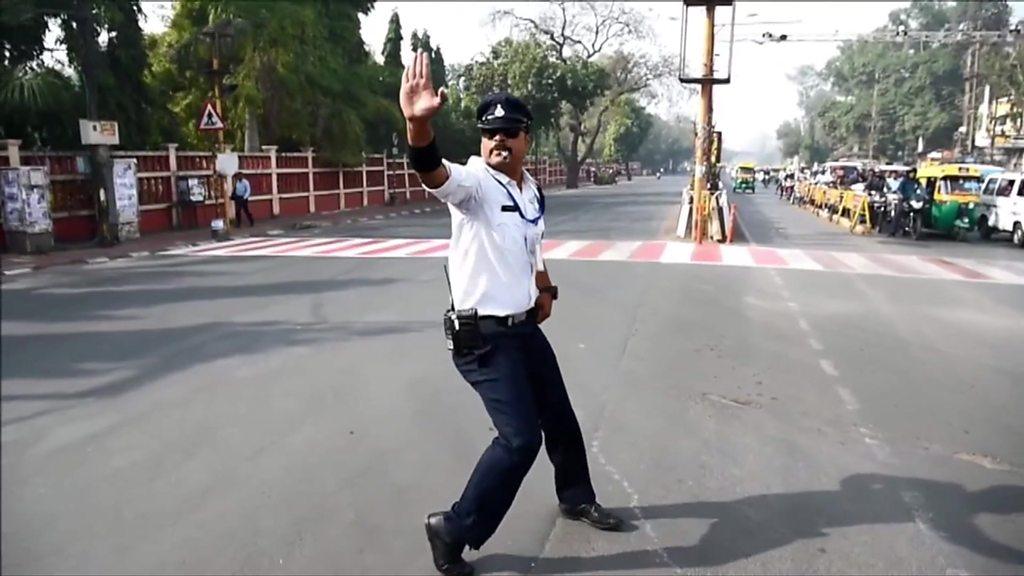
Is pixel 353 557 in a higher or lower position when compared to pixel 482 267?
lower

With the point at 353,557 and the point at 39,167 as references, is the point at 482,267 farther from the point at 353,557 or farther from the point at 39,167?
the point at 39,167

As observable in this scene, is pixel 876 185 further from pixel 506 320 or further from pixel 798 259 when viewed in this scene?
pixel 506 320

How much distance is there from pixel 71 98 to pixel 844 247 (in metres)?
15.9

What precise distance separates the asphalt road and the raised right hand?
1.29 metres

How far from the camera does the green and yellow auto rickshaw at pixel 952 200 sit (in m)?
18.0

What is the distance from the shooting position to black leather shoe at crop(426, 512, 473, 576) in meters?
3.09

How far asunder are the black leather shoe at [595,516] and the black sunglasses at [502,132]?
1628 millimetres

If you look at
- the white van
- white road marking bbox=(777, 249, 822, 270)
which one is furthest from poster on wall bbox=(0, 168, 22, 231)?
the white van

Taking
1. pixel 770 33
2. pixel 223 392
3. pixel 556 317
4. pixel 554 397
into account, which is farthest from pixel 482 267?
pixel 770 33

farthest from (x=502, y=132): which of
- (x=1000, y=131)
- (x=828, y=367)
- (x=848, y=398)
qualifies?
(x=1000, y=131)

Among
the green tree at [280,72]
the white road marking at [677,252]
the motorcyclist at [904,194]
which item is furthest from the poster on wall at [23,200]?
the motorcyclist at [904,194]

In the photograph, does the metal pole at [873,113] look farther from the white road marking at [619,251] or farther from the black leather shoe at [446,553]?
the black leather shoe at [446,553]

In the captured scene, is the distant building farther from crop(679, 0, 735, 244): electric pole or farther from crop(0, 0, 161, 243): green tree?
crop(0, 0, 161, 243): green tree

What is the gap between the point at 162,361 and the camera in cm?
633
